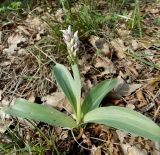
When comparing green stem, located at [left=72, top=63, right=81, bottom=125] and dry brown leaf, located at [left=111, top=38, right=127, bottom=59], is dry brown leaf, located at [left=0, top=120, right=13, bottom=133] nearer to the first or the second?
green stem, located at [left=72, top=63, right=81, bottom=125]

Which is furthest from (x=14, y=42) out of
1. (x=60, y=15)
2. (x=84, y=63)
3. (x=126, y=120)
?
(x=126, y=120)

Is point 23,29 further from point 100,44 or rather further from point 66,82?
point 66,82

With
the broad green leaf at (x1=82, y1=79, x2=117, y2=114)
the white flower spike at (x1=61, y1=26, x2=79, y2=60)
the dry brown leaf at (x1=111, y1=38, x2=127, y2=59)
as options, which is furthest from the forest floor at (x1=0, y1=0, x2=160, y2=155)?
the white flower spike at (x1=61, y1=26, x2=79, y2=60)

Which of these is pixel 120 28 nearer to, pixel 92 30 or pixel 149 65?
pixel 92 30

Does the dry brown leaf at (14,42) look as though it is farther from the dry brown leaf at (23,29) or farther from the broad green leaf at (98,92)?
the broad green leaf at (98,92)

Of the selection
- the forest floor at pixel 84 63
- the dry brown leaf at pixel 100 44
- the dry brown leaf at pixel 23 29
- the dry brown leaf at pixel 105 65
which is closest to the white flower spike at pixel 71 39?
the forest floor at pixel 84 63
